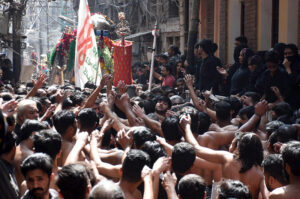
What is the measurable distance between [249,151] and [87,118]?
2.05m

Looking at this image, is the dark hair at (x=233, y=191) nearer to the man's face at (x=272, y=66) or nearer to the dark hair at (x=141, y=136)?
the dark hair at (x=141, y=136)

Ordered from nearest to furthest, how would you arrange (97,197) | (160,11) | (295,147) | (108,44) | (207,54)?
(97,197), (295,147), (207,54), (108,44), (160,11)

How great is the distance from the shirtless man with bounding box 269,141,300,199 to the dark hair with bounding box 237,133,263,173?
1.37 feet

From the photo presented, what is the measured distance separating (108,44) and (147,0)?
13285 mm

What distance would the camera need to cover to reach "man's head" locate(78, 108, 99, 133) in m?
5.82

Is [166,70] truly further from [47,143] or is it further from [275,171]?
[275,171]

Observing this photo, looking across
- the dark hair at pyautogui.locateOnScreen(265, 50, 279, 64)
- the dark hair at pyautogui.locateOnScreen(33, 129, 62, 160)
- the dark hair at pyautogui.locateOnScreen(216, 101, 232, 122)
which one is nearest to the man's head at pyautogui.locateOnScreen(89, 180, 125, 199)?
the dark hair at pyautogui.locateOnScreen(33, 129, 62, 160)

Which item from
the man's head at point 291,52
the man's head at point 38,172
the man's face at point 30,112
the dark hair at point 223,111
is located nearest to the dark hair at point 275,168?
the man's head at point 38,172

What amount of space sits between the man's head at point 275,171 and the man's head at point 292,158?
0.69ft

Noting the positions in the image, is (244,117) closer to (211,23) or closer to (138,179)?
(138,179)

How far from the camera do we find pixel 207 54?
10078mm

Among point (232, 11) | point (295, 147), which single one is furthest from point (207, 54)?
point (295, 147)

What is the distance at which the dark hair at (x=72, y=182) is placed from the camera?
349 cm

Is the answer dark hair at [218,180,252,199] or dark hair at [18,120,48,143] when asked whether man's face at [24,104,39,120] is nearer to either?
dark hair at [18,120,48,143]
